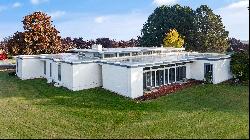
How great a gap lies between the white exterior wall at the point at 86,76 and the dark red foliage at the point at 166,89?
271 inches

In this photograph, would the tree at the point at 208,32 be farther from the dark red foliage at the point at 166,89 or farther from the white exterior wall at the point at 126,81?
the white exterior wall at the point at 126,81

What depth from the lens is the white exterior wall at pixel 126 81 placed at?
30.1m

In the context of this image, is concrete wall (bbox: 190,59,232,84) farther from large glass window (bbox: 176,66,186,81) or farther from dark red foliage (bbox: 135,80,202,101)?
dark red foliage (bbox: 135,80,202,101)

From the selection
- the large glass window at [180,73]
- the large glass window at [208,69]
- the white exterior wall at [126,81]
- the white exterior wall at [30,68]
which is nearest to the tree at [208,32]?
the large glass window at [180,73]

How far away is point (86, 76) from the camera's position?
34719 millimetres

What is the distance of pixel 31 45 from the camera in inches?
2170

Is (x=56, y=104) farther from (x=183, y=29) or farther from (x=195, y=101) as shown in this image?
(x=183, y=29)

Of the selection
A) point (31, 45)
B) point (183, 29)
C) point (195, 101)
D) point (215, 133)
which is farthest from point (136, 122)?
point (183, 29)

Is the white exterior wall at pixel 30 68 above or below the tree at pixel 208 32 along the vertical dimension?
below

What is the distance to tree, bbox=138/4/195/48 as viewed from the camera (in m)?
68.2

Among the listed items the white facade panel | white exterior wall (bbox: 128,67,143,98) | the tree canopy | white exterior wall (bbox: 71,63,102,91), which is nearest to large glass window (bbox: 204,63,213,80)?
white exterior wall (bbox: 128,67,143,98)

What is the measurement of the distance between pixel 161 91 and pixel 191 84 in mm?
4657

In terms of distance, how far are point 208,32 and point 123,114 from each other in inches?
1802

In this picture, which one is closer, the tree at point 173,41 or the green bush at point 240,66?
the green bush at point 240,66
